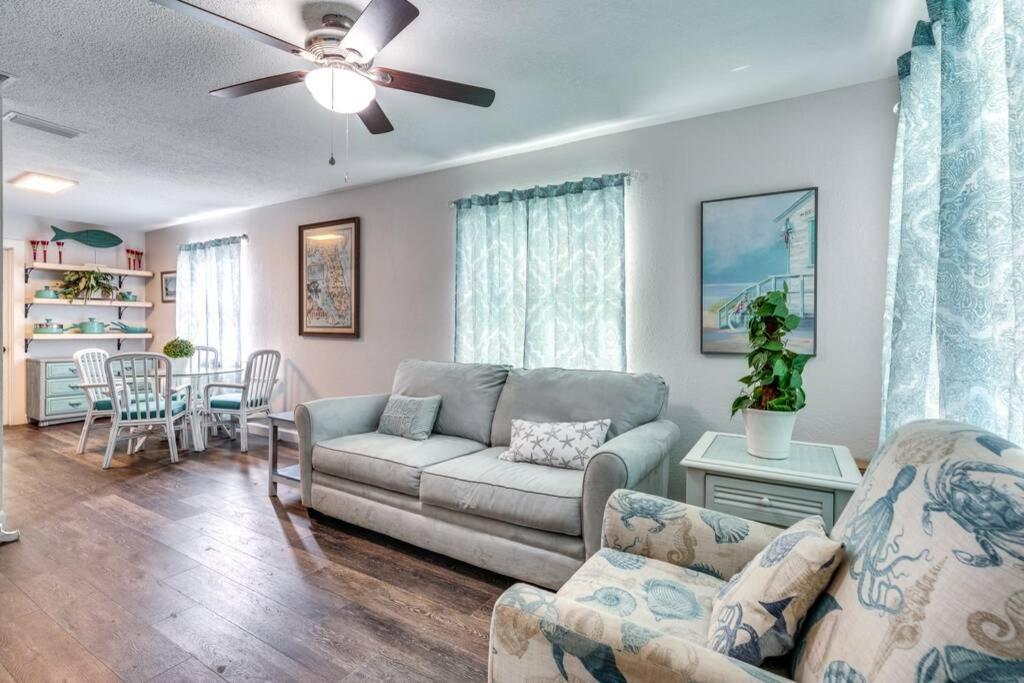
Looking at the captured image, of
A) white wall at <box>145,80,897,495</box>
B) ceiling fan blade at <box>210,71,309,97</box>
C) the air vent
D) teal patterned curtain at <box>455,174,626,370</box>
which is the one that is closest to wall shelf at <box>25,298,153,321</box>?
the air vent

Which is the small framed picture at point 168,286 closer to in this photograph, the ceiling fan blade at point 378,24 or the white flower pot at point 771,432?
the ceiling fan blade at point 378,24

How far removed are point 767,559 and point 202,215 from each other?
21.0 feet

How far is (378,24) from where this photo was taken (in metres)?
1.64

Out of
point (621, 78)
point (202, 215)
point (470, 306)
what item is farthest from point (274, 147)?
point (202, 215)

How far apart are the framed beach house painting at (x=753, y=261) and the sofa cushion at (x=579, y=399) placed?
0.50m

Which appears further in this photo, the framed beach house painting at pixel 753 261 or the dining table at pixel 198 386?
the dining table at pixel 198 386

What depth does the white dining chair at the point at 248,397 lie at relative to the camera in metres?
4.65

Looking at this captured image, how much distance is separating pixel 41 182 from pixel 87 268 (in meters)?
2.22

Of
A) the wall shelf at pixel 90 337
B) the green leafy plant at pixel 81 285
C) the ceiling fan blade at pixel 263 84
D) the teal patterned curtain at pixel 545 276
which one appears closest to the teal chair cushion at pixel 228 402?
the teal patterned curtain at pixel 545 276

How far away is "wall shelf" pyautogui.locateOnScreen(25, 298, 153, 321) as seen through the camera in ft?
19.0

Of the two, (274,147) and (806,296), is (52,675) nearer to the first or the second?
(274,147)

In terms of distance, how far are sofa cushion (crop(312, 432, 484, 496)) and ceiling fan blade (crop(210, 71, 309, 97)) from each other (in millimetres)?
1821

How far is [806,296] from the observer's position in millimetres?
2623

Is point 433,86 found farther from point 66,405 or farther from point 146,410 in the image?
point 66,405
